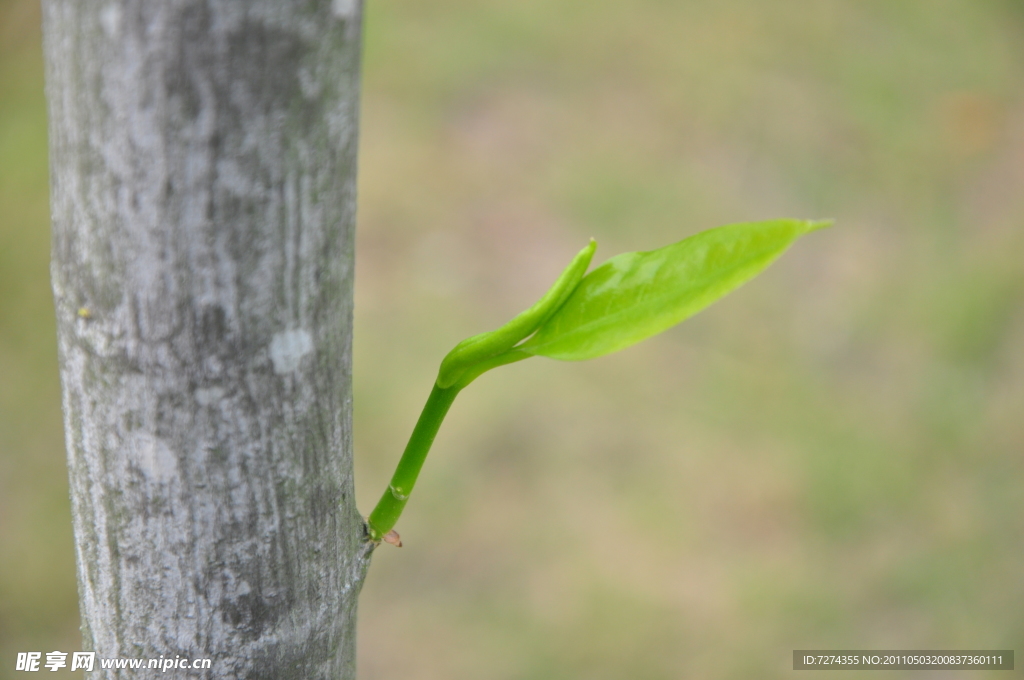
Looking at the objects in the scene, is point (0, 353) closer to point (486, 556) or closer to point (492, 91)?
point (486, 556)

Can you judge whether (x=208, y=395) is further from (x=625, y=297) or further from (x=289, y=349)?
(x=625, y=297)

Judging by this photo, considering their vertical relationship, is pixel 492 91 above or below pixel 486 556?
above

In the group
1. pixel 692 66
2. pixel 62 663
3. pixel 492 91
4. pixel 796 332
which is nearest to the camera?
pixel 62 663

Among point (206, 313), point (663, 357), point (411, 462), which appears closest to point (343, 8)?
point (206, 313)

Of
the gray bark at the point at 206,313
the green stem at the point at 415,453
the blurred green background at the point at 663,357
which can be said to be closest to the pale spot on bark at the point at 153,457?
the gray bark at the point at 206,313

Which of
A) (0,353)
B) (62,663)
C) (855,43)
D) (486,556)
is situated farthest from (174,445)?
(855,43)

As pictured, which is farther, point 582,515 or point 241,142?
point 582,515

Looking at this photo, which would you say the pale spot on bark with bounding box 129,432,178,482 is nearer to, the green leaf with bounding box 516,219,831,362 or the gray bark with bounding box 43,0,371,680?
the gray bark with bounding box 43,0,371,680
